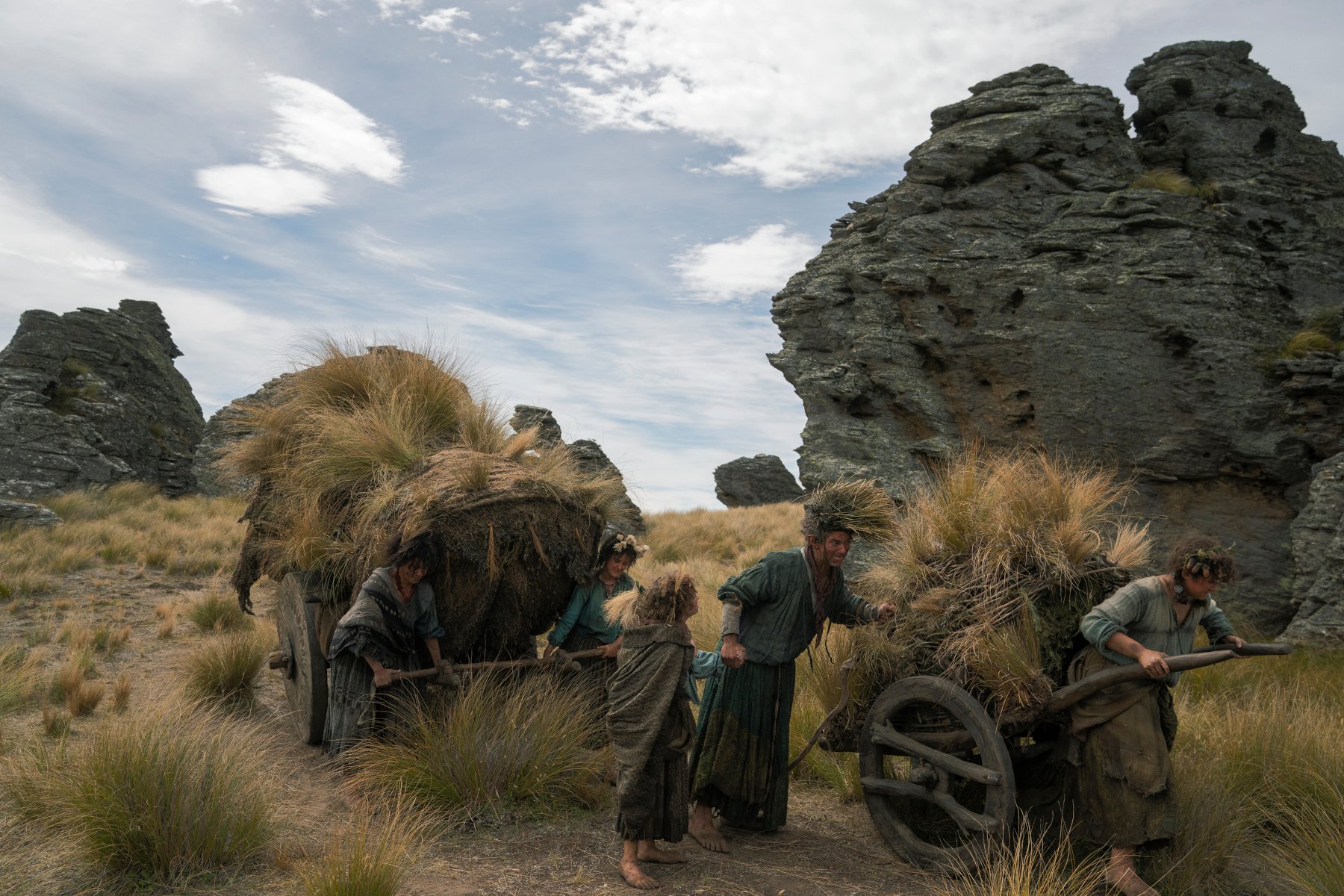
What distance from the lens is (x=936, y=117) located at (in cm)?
1536

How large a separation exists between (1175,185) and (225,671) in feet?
46.4

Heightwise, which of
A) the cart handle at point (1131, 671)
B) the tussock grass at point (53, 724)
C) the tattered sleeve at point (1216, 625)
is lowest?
the tussock grass at point (53, 724)

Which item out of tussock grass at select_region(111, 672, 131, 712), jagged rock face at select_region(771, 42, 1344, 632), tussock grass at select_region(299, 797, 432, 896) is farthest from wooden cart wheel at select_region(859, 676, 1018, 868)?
jagged rock face at select_region(771, 42, 1344, 632)

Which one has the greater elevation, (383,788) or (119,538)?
(119,538)

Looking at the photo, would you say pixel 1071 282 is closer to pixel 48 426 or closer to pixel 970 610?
pixel 970 610

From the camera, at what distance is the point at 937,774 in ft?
14.6

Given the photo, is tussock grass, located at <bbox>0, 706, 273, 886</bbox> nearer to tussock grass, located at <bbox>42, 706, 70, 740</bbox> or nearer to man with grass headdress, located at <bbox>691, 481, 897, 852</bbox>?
tussock grass, located at <bbox>42, 706, 70, 740</bbox>

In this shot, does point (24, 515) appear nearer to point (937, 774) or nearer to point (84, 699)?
point (84, 699)

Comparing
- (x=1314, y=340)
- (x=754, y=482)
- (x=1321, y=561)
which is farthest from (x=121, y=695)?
(x=754, y=482)

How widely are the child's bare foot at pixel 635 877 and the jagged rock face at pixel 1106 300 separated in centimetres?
923

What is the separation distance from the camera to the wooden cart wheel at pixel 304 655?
636 centimetres

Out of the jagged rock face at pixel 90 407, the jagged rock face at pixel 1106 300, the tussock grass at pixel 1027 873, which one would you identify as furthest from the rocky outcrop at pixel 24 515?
the tussock grass at pixel 1027 873

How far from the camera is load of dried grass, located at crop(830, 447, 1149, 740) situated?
4.34m

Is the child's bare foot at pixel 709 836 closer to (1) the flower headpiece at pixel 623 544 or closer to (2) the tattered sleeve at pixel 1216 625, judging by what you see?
(1) the flower headpiece at pixel 623 544
